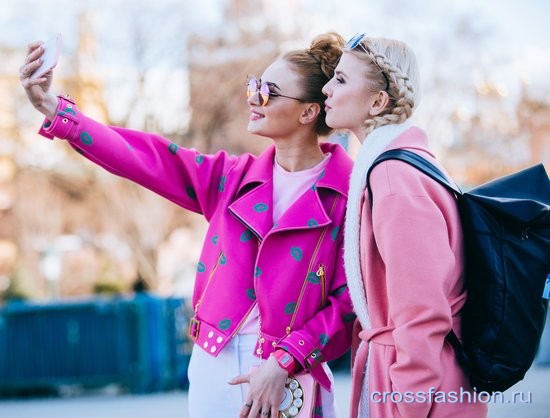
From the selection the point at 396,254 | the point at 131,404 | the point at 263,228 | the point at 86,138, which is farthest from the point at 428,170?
the point at 131,404

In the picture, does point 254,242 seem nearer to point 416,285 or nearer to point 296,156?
point 296,156

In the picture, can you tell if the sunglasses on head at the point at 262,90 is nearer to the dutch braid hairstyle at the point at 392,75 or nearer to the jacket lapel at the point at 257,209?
the jacket lapel at the point at 257,209

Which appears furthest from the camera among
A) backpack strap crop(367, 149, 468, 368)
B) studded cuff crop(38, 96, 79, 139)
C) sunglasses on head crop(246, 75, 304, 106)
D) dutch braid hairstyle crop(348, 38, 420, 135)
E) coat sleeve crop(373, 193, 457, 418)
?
sunglasses on head crop(246, 75, 304, 106)

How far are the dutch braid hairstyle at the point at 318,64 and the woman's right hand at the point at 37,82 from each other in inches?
36.5

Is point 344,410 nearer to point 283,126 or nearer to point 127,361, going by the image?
point 127,361

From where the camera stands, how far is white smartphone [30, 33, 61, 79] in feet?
9.91

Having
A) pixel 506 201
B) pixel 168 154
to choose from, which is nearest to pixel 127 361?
pixel 168 154

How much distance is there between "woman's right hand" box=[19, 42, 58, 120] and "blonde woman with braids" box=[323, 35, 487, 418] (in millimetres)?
1037

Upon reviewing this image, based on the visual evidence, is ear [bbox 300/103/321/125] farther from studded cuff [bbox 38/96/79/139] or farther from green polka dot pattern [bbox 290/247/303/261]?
studded cuff [bbox 38/96/79/139]

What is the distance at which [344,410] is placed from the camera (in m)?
8.15

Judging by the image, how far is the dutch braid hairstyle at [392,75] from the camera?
291 centimetres

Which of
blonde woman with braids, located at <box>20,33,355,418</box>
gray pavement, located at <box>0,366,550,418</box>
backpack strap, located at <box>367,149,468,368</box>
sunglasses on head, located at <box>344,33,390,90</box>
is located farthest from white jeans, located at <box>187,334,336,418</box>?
gray pavement, located at <box>0,366,550,418</box>

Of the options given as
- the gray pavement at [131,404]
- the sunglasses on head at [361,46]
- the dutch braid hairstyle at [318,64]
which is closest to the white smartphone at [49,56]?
the dutch braid hairstyle at [318,64]

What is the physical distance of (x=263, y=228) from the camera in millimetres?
3109
